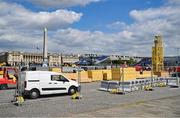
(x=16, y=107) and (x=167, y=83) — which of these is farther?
(x=167, y=83)

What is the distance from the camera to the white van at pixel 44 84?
2056 centimetres

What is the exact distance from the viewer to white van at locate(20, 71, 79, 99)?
67.5 ft

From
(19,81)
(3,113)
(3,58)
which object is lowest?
(3,113)

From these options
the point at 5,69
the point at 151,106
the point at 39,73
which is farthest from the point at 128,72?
the point at 151,106

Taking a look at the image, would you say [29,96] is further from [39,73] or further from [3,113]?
[3,113]

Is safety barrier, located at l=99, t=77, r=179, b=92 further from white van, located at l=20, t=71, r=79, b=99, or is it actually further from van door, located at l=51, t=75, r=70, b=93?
van door, located at l=51, t=75, r=70, b=93

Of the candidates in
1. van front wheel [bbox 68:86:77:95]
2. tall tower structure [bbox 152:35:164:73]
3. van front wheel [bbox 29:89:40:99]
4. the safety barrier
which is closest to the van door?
van front wheel [bbox 68:86:77:95]

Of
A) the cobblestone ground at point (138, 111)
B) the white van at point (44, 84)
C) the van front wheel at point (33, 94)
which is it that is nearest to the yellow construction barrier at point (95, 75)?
the white van at point (44, 84)

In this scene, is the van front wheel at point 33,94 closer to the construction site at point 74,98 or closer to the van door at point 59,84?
the construction site at point 74,98

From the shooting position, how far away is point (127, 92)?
82.2 feet

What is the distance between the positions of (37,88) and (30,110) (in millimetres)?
5757

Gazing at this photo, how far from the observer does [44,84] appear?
2122 centimetres

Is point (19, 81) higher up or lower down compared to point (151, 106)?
higher up

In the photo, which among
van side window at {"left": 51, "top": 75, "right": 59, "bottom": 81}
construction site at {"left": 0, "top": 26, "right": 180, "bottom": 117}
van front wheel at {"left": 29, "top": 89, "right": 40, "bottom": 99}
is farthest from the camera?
van side window at {"left": 51, "top": 75, "right": 59, "bottom": 81}
